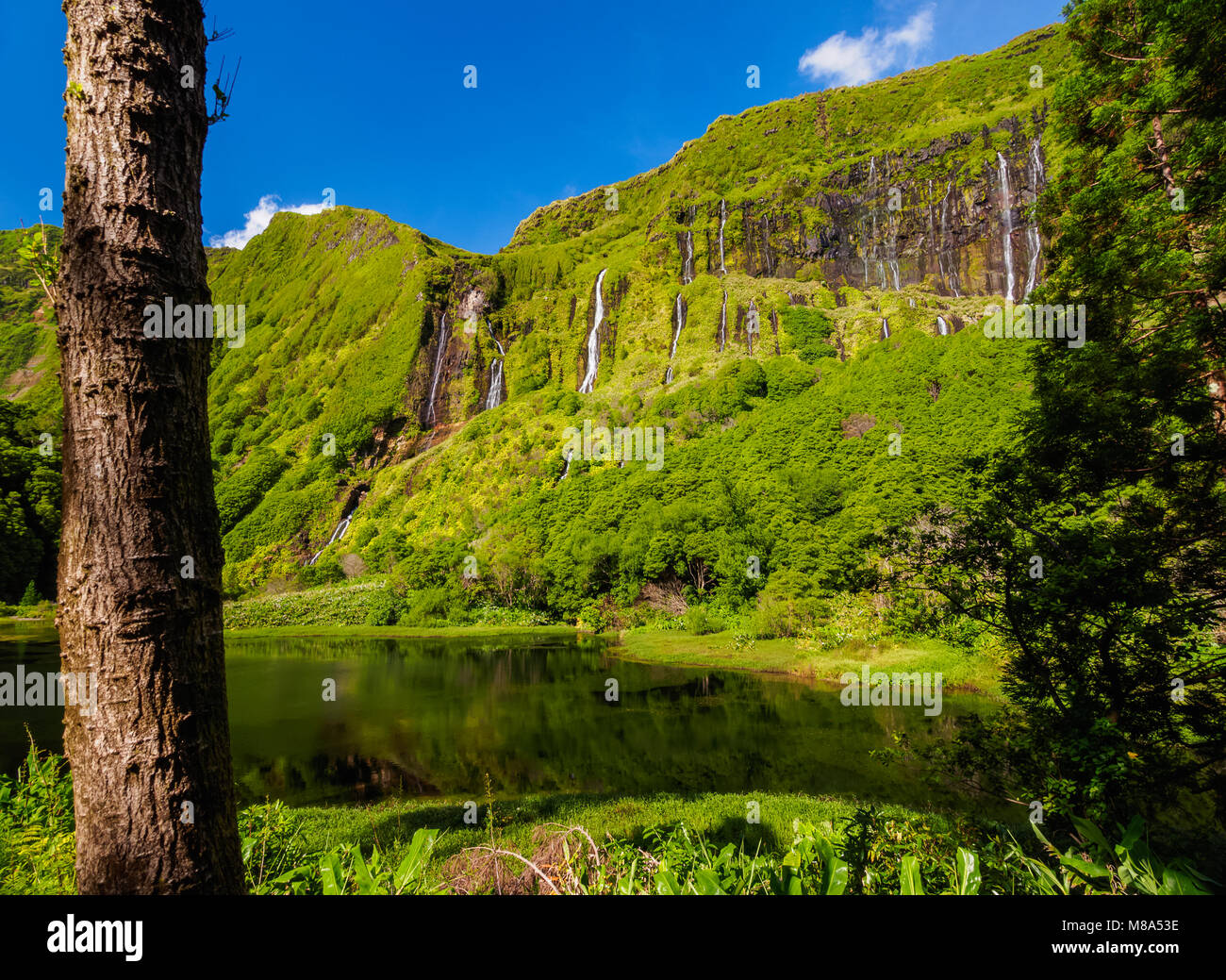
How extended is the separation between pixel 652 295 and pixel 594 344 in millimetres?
16867

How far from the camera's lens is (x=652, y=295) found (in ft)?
394

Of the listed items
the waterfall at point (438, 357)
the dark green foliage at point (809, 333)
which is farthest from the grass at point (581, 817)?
the waterfall at point (438, 357)

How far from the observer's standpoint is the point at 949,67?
15000 cm

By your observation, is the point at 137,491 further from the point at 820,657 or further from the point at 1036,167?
the point at 1036,167

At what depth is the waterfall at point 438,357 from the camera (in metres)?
121

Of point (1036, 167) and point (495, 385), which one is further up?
point (1036, 167)

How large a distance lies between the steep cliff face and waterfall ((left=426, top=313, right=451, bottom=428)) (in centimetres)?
38

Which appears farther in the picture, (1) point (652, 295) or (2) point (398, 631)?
(1) point (652, 295)

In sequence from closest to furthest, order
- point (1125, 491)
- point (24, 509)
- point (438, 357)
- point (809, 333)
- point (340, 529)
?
1. point (1125, 491)
2. point (24, 509)
3. point (809, 333)
4. point (340, 529)
5. point (438, 357)

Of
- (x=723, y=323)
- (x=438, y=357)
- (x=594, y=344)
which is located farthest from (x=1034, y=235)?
(x=438, y=357)

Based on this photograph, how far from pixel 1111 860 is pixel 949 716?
20493mm

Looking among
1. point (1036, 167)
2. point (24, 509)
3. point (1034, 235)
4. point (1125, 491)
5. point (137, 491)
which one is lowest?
point (24, 509)
